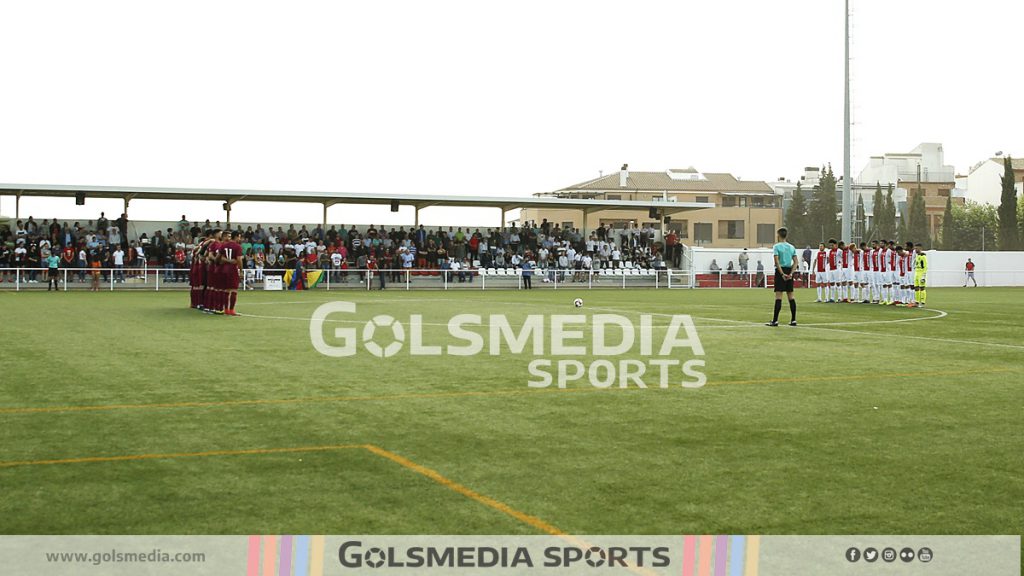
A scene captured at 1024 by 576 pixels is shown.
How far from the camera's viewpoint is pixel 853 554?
16.4ft

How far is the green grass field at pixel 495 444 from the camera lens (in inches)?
221

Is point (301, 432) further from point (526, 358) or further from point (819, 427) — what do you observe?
point (526, 358)

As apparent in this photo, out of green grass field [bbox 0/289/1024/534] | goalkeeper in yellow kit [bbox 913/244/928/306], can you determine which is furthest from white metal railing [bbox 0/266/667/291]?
green grass field [bbox 0/289/1024/534]

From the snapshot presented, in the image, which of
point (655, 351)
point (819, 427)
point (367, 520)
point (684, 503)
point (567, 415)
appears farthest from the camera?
point (655, 351)

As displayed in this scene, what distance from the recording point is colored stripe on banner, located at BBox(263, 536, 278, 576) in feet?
15.5

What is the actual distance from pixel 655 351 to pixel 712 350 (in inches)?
36.2

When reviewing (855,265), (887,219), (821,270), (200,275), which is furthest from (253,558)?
(887,219)

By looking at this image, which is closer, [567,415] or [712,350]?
[567,415]

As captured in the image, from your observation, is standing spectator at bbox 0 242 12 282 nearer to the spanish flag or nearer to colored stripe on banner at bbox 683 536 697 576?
the spanish flag

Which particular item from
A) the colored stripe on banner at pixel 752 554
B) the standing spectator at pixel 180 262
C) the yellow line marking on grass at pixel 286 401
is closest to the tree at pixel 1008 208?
the standing spectator at pixel 180 262

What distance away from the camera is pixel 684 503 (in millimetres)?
5906

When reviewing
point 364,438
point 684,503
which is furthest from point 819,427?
point 364,438

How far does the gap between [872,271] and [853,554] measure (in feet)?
99.9

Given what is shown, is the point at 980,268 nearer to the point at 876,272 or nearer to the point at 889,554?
the point at 876,272
